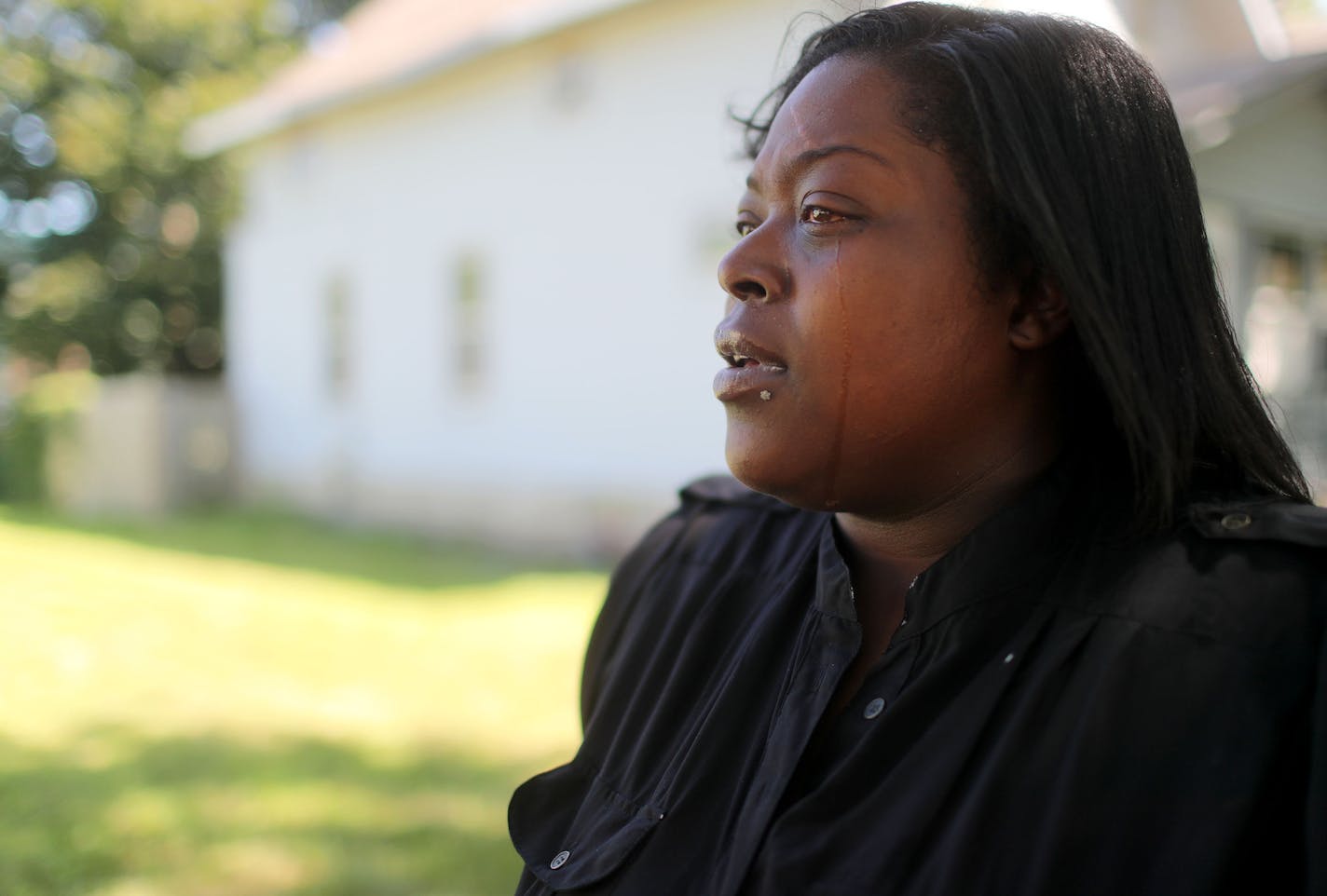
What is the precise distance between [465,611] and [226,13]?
20018 millimetres

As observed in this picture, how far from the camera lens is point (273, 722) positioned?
608 centimetres

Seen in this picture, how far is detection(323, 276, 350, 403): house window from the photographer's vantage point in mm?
16578

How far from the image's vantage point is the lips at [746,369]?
5.55 ft

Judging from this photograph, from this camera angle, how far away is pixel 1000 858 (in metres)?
1.35

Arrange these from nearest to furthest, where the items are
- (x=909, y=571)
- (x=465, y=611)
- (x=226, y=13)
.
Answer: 1. (x=909, y=571)
2. (x=465, y=611)
3. (x=226, y=13)

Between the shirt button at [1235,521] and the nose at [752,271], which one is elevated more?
the nose at [752,271]

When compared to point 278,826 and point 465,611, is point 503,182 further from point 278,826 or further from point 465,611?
point 278,826

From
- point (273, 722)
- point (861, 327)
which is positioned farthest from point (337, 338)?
point (861, 327)

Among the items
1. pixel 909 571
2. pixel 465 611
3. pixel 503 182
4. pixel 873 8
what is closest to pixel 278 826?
pixel 909 571

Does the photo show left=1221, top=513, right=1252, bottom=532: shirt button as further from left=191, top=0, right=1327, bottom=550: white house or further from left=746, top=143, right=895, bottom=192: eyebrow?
left=191, top=0, right=1327, bottom=550: white house

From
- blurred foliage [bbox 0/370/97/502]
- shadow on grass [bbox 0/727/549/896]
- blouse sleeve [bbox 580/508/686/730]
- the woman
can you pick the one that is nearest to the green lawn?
shadow on grass [bbox 0/727/549/896]

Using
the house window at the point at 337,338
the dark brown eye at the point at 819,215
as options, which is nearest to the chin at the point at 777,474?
the dark brown eye at the point at 819,215

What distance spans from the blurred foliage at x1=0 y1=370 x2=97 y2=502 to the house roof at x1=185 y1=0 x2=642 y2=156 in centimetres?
422

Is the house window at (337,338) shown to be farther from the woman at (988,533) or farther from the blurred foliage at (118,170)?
the woman at (988,533)
